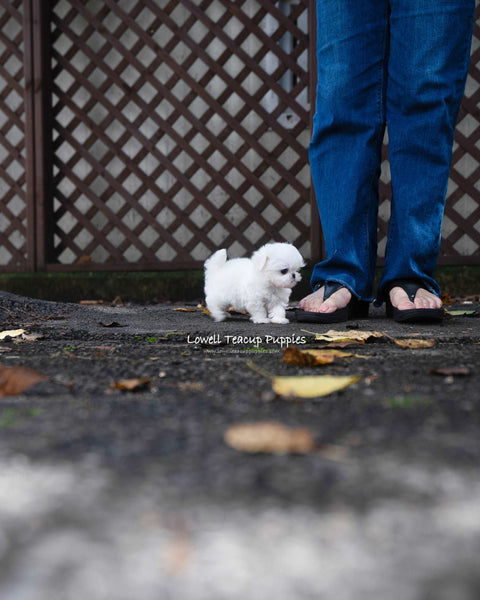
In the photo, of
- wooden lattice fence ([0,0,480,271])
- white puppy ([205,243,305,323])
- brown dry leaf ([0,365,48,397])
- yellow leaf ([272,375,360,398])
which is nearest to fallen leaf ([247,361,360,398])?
yellow leaf ([272,375,360,398])

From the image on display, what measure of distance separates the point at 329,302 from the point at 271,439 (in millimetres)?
1190

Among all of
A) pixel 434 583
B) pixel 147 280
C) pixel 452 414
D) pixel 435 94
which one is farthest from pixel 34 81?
pixel 434 583

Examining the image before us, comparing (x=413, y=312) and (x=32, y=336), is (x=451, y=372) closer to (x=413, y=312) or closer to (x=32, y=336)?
(x=413, y=312)

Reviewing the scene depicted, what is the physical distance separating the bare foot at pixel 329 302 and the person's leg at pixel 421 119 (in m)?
0.14

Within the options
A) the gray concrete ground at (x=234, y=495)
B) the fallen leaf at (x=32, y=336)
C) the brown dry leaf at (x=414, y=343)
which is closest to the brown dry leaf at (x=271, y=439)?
the gray concrete ground at (x=234, y=495)

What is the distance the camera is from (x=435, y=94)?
5.38 feet

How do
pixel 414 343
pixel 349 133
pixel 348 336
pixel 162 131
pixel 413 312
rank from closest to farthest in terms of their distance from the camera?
pixel 414 343 → pixel 348 336 → pixel 413 312 → pixel 349 133 → pixel 162 131

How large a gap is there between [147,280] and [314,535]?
2912 millimetres

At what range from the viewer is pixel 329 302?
5.42 feet

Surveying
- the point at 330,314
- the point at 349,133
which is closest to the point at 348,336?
the point at 330,314

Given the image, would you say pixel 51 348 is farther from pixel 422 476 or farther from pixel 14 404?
pixel 422 476

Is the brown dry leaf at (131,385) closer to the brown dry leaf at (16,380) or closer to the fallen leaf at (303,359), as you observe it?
the brown dry leaf at (16,380)

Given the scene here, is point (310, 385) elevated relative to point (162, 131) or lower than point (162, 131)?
lower

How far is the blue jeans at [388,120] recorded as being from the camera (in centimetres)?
162
